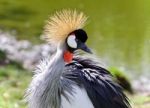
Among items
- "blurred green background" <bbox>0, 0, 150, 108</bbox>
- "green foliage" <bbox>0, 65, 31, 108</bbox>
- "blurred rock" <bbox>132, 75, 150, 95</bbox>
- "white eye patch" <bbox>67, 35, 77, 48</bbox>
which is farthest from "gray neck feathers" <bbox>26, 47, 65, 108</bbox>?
"blurred rock" <bbox>132, 75, 150, 95</bbox>

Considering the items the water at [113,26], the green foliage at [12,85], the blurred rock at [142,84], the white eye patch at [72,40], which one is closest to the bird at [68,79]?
the white eye patch at [72,40]

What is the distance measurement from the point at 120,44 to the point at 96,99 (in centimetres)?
715

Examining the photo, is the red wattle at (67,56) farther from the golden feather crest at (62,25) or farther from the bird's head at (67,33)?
the golden feather crest at (62,25)

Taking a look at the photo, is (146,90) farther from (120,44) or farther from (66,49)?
(66,49)

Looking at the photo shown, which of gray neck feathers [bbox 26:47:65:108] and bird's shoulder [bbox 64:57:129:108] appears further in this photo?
bird's shoulder [bbox 64:57:129:108]

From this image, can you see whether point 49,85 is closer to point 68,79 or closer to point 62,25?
point 68,79

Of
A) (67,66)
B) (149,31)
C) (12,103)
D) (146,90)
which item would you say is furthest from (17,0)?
(67,66)

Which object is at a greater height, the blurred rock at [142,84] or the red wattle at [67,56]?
the red wattle at [67,56]

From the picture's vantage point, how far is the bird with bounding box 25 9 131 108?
4125mm

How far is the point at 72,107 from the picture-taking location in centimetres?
415

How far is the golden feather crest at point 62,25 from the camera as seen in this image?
164 inches

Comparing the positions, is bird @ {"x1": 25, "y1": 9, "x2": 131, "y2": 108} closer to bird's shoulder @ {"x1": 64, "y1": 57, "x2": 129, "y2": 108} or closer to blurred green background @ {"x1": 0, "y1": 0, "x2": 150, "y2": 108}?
bird's shoulder @ {"x1": 64, "y1": 57, "x2": 129, "y2": 108}

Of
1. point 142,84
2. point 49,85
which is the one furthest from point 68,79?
point 142,84

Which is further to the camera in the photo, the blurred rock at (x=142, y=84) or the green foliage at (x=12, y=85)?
the blurred rock at (x=142, y=84)
